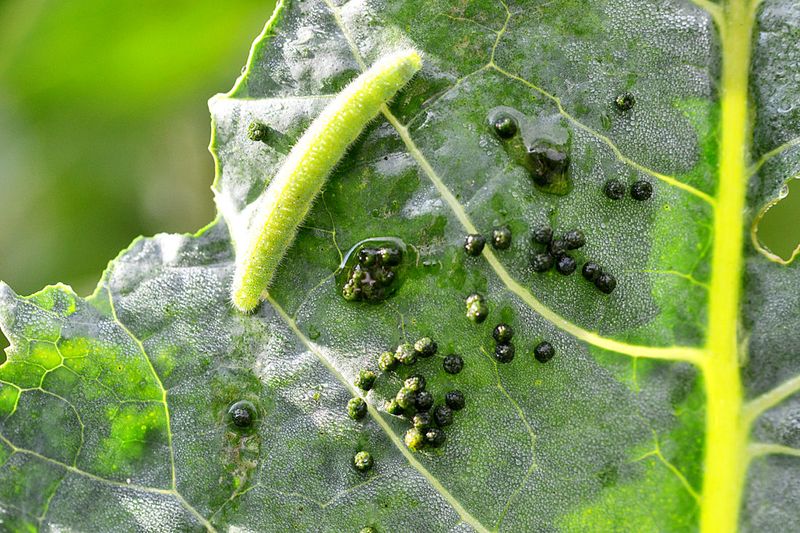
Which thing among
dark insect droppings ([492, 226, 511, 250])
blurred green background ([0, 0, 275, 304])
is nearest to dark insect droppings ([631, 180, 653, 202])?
dark insect droppings ([492, 226, 511, 250])

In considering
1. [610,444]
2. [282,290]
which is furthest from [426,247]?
[610,444]

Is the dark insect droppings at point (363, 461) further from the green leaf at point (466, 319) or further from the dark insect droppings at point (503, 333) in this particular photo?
the dark insect droppings at point (503, 333)

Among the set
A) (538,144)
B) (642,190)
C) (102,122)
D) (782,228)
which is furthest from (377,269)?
(102,122)

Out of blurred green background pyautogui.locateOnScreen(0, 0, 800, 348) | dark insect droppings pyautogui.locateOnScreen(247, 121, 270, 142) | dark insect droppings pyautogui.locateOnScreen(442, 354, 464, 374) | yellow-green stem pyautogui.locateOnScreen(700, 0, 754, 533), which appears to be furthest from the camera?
blurred green background pyautogui.locateOnScreen(0, 0, 800, 348)

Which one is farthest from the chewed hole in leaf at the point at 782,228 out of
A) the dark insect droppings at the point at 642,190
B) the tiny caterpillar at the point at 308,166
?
the tiny caterpillar at the point at 308,166

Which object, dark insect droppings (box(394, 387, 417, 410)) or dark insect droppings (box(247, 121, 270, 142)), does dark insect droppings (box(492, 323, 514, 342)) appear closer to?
dark insect droppings (box(394, 387, 417, 410))

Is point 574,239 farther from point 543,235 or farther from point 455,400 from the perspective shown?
point 455,400

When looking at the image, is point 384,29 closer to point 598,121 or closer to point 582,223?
point 598,121
